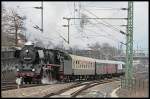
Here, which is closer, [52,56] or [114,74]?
[52,56]

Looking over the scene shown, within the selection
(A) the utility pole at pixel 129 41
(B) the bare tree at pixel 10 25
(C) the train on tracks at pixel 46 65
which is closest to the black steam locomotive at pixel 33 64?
(C) the train on tracks at pixel 46 65

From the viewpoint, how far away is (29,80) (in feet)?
133

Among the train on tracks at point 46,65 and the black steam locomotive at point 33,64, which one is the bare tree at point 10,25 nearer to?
the train on tracks at point 46,65

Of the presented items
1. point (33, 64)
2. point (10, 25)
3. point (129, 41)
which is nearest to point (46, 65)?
point (33, 64)

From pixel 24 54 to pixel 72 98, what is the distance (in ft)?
59.9

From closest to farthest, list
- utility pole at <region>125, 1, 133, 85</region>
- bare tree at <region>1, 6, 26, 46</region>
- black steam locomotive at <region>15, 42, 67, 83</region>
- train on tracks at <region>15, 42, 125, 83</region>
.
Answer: utility pole at <region>125, 1, 133, 85</region> < black steam locomotive at <region>15, 42, 67, 83</region> < train on tracks at <region>15, 42, 125, 83</region> < bare tree at <region>1, 6, 26, 46</region>

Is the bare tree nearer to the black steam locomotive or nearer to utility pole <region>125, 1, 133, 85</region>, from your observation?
the black steam locomotive

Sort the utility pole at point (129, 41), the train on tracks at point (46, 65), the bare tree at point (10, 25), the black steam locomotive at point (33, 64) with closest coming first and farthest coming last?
the utility pole at point (129, 41), the black steam locomotive at point (33, 64), the train on tracks at point (46, 65), the bare tree at point (10, 25)

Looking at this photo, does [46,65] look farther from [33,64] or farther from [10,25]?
[10,25]

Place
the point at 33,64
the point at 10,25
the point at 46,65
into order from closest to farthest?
the point at 33,64 → the point at 46,65 → the point at 10,25

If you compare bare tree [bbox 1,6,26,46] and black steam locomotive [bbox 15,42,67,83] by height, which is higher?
bare tree [bbox 1,6,26,46]

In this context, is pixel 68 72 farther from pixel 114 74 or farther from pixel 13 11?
pixel 114 74

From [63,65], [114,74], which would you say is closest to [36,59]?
[63,65]

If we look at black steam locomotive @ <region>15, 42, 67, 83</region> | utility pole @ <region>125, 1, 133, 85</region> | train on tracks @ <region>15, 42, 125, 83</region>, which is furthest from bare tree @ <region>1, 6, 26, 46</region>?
utility pole @ <region>125, 1, 133, 85</region>
